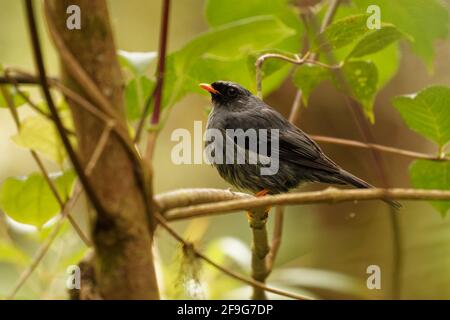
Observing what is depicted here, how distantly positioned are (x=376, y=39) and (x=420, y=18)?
272mm

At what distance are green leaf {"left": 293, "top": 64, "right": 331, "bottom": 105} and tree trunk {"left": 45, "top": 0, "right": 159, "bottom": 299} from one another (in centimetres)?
85

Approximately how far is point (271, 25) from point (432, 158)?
57 cm

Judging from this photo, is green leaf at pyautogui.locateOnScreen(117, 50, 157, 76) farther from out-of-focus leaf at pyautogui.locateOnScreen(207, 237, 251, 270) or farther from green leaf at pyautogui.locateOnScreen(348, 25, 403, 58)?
out-of-focus leaf at pyautogui.locateOnScreen(207, 237, 251, 270)

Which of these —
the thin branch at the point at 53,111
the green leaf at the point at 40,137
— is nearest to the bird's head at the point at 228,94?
the green leaf at the point at 40,137

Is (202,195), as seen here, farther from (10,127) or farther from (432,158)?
(10,127)

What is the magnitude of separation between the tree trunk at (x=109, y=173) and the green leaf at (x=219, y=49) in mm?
599

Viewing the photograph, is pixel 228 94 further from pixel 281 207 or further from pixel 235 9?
pixel 281 207

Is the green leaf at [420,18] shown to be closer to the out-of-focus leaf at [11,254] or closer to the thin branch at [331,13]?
the thin branch at [331,13]

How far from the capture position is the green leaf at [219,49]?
5.07 feet

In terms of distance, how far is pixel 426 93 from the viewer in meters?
1.61

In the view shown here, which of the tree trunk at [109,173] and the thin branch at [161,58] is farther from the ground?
the thin branch at [161,58]

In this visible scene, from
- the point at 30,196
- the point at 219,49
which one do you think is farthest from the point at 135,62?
the point at 30,196

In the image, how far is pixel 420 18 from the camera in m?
1.82
